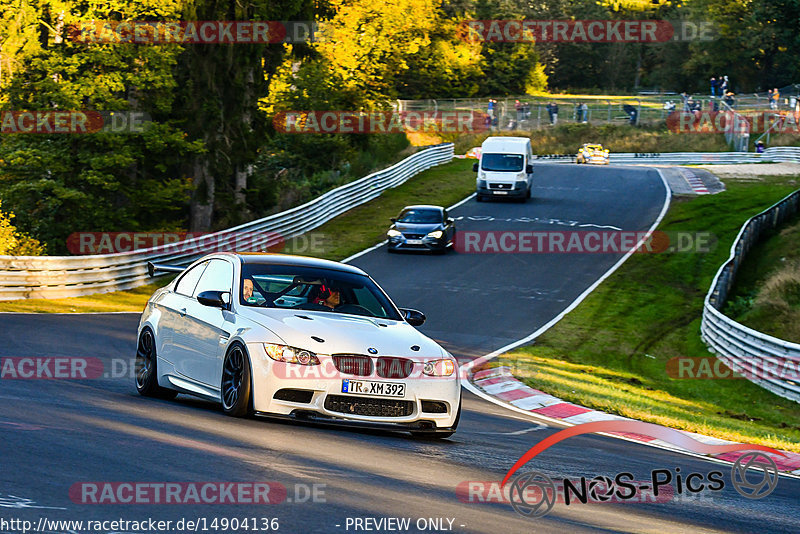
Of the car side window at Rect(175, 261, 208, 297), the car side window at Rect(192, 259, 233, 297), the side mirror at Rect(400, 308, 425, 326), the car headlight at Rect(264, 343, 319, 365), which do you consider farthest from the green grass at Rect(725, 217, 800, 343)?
the car headlight at Rect(264, 343, 319, 365)

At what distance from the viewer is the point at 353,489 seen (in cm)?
695

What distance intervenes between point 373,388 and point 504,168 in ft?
116

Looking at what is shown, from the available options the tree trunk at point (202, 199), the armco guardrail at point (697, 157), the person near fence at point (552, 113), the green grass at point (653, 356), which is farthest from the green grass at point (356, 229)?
the person near fence at point (552, 113)

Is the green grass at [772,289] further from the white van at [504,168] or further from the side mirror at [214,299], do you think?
the side mirror at [214,299]

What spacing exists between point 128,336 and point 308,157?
34.8 metres

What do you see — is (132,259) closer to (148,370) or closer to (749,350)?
(749,350)

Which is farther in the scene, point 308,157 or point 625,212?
point 308,157

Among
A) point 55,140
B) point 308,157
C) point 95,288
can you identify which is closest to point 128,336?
point 95,288

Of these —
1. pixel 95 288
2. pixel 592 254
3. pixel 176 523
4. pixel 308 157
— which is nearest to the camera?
pixel 176 523

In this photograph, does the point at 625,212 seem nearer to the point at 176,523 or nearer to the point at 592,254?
the point at 592,254

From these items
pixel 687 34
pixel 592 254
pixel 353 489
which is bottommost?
pixel 592 254

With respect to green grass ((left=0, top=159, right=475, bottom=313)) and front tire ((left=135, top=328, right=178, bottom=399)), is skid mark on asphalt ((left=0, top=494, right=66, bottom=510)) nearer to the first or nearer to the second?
front tire ((left=135, top=328, right=178, bottom=399))

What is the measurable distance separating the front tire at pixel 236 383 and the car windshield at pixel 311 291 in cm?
66

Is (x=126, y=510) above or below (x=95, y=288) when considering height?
above
